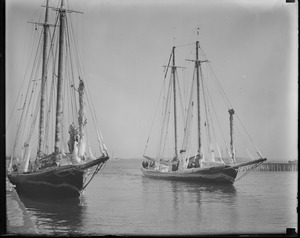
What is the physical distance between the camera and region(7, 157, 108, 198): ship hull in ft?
13.0

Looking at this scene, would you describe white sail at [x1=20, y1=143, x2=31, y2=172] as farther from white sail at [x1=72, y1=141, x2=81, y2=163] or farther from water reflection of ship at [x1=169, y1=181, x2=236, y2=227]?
water reflection of ship at [x1=169, y1=181, x2=236, y2=227]

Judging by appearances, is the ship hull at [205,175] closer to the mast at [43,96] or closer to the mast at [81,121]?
the mast at [81,121]

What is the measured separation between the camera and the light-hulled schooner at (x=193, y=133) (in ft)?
13.5

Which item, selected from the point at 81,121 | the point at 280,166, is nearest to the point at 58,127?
the point at 81,121

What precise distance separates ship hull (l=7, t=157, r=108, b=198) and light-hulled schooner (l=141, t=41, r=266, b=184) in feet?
2.06

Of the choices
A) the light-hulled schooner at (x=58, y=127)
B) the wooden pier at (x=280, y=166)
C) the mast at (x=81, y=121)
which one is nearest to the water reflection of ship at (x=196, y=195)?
the wooden pier at (x=280, y=166)

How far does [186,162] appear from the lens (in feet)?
13.8

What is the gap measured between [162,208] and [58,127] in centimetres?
121

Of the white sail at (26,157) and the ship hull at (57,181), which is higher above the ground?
the white sail at (26,157)

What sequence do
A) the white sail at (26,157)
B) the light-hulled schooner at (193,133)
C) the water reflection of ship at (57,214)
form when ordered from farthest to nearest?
the light-hulled schooner at (193,133) < the white sail at (26,157) < the water reflection of ship at (57,214)

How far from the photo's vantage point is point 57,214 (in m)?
3.84

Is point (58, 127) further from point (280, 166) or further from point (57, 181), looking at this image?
point (280, 166)

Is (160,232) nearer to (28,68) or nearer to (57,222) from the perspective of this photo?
(57,222)

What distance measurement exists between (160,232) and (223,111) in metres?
1.29
